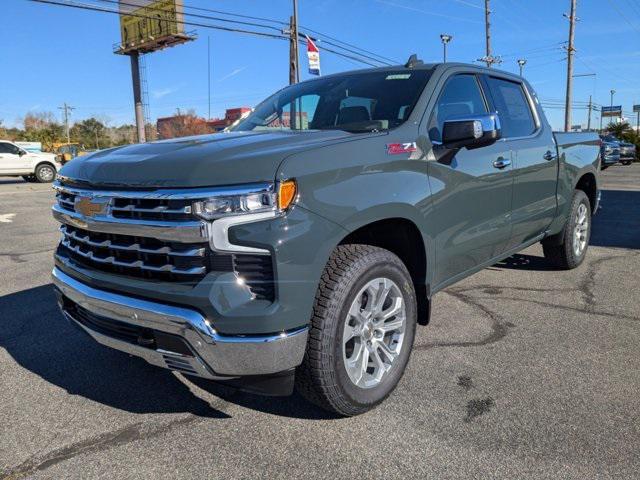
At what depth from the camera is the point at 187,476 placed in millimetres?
2385

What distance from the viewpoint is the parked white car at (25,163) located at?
22.4m

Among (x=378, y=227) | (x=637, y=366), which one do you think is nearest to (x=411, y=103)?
(x=378, y=227)

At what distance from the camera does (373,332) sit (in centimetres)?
290

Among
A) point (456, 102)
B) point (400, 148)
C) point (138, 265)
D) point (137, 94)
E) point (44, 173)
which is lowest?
point (44, 173)

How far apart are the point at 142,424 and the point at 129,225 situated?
108 centimetres

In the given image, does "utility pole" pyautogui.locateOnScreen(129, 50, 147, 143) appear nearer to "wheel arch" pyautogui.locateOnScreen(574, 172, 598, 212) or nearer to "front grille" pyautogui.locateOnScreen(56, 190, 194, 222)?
"wheel arch" pyautogui.locateOnScreen(574, 172, 598, 212)

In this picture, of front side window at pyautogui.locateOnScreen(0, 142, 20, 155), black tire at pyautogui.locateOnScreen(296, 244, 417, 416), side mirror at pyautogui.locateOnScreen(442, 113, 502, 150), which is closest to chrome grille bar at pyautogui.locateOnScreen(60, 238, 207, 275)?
black tire at pyautogui.locateOnScreen(296, 244, 417, 416)

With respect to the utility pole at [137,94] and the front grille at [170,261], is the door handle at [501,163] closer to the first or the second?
the front grille at [170,261]

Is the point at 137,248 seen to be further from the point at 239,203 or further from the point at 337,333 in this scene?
the point at 337,333

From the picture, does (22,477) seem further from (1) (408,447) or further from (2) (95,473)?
(1) (408,447)

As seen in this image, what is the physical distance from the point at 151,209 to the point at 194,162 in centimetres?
28

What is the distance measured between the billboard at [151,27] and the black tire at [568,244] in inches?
1541

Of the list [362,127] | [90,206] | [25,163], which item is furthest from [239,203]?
[25,163]

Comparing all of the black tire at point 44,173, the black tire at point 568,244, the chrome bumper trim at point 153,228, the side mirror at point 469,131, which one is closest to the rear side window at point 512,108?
the side mirror at point 469,131
